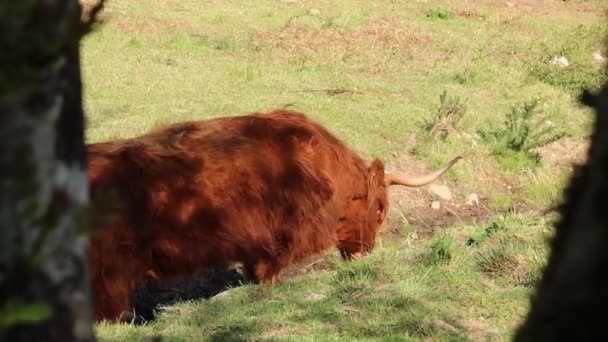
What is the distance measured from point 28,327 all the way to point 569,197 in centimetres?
110

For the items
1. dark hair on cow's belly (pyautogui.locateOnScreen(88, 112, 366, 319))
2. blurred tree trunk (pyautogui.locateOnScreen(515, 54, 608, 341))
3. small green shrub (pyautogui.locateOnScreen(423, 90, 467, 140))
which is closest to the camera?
blurred tree trunk (pyautogui.locateOnScreen(515, 54, 608, 341))

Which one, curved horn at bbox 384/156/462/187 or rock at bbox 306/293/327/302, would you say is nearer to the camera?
rock at bbox 306/293/327/302

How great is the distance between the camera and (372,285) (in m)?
6.39

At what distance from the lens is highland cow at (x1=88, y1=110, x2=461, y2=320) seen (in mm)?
6195

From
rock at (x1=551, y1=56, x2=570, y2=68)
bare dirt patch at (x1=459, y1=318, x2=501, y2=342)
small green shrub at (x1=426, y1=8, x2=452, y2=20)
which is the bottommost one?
small green shrub at (x1=426, y1=8, x2=452, y2=20)

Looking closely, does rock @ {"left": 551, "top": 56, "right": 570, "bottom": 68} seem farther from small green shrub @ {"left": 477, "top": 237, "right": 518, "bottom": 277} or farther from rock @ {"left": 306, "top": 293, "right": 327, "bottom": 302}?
rock @ {"left": 306, "top": 293, "right": 327, "bottom": 302}

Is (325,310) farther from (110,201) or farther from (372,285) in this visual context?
(110,201)

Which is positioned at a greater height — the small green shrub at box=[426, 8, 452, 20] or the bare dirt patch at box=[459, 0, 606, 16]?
the small green shrub at box=[426, 8, 452, 20]

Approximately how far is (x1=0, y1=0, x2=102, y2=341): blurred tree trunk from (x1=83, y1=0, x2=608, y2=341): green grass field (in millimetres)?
2555

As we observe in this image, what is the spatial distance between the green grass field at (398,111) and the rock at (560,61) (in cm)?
10

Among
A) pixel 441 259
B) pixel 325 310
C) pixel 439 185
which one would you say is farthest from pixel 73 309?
pixel 439 185

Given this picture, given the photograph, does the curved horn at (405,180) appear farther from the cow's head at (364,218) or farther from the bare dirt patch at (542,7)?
the bare dirt patch at (542,7)

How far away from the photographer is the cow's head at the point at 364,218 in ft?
26.1

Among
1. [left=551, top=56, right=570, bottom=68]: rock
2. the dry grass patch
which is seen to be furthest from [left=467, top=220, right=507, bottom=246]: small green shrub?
[left=551, top=56, right=570, bottom=68]: rock
